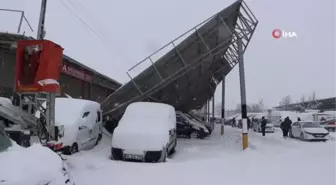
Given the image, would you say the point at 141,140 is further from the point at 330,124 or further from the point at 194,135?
the point at 330,124

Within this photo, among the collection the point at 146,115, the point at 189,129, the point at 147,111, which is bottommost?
the point at 189,129

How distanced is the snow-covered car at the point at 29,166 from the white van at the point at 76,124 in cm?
491

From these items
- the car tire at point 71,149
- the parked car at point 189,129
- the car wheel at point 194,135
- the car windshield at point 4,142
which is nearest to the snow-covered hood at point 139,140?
the car tire at point 71,149

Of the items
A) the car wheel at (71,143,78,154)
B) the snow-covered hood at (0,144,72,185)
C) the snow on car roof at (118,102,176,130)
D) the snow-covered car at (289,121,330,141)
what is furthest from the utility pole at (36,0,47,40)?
the snow-covered car at (289,121,330,141)

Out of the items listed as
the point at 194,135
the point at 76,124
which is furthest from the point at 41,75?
the point at 194,135

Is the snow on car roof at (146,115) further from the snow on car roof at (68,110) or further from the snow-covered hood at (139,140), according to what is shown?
the snow on car roof at (68,110)

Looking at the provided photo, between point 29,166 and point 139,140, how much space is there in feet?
19.9

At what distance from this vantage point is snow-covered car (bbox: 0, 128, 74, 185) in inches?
128

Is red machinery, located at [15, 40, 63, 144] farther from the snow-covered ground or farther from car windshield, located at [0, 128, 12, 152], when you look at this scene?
car windshield, located at [0, 128, 12, 152]

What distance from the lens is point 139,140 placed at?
31.4 ft

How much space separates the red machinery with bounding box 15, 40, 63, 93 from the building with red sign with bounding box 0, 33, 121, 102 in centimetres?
665

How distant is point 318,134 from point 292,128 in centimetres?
308

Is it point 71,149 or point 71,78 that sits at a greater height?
point 71,78

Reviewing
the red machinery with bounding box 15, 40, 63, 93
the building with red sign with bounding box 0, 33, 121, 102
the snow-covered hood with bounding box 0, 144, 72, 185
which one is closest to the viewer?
the snow-covered hood with bounding box 0, 144, 72, 185
